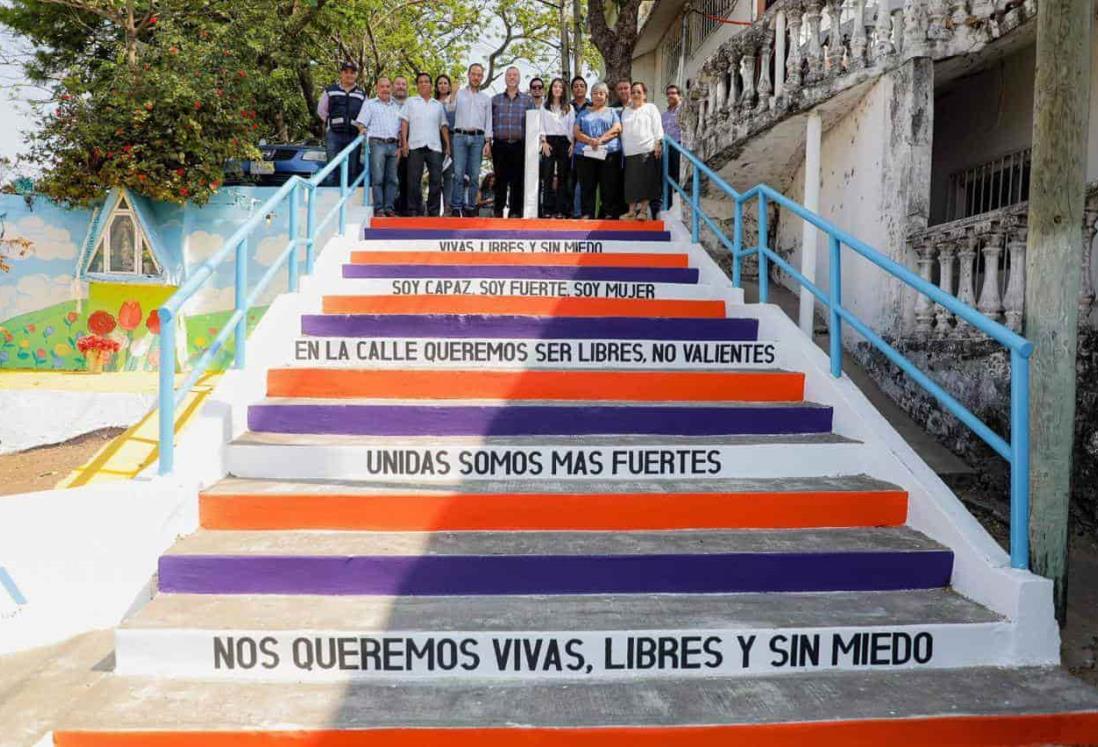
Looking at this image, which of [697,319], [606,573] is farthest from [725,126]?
[606,573]

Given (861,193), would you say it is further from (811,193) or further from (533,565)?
(533,565)

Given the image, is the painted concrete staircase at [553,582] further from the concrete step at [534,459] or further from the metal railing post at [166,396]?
the metal railing post at [166,396]

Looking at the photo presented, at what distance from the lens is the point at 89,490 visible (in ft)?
12.1

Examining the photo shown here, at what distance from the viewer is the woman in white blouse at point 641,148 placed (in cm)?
790

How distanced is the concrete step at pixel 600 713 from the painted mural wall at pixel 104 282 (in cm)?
757

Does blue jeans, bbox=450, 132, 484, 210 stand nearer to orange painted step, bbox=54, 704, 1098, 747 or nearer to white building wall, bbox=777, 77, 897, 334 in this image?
white building wall, bbox=777, 77, 897, 334

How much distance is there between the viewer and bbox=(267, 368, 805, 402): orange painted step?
4.80 metres

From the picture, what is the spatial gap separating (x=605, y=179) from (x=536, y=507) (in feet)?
16.4

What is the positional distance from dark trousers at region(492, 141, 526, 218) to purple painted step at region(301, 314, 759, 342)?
3.37 metres

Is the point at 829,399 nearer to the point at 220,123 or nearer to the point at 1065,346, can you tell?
the point at 1065,346

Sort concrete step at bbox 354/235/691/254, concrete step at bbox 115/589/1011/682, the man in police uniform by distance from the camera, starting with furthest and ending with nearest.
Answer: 1. the man in police uniform
2. concrete step at bbox 354/235/691/254
3. concrete step at bbox 115/589/1011/682

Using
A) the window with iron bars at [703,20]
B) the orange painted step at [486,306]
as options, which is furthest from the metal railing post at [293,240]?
the window with iron bars at [703,20]

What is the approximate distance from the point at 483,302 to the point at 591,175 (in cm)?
288

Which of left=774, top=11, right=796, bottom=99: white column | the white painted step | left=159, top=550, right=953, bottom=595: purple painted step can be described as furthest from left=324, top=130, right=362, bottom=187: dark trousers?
left=159, top=550, right=953, bottom=595: purple painted step
